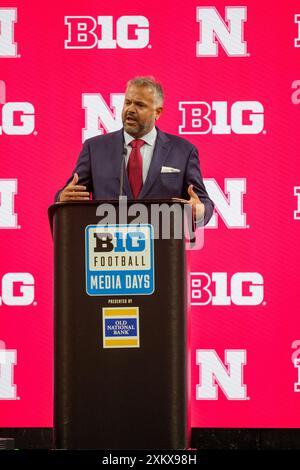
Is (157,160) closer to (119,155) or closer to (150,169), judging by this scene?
(150,169)

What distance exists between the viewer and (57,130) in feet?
14.4

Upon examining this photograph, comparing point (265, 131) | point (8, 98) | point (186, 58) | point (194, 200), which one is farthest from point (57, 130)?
point (194, 200)

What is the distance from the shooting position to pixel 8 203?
4.38 meters

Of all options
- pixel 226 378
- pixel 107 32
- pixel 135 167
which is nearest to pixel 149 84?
pixel 135 167

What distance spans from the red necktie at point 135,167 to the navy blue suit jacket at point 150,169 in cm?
4

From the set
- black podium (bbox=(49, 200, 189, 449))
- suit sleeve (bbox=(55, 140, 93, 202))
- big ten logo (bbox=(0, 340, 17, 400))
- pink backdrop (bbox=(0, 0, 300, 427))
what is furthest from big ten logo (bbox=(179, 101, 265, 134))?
black podium (bbox=(49, 200, 189, 449))

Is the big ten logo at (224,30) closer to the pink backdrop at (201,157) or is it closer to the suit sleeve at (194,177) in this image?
the pink backdrop at (201,157)

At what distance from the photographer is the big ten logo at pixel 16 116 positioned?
4383 millimetres

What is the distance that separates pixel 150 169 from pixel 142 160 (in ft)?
0.36

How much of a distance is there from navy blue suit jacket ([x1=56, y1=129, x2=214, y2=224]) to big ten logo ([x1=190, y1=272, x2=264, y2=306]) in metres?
0.96

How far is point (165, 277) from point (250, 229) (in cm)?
180

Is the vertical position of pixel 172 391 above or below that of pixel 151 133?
below
